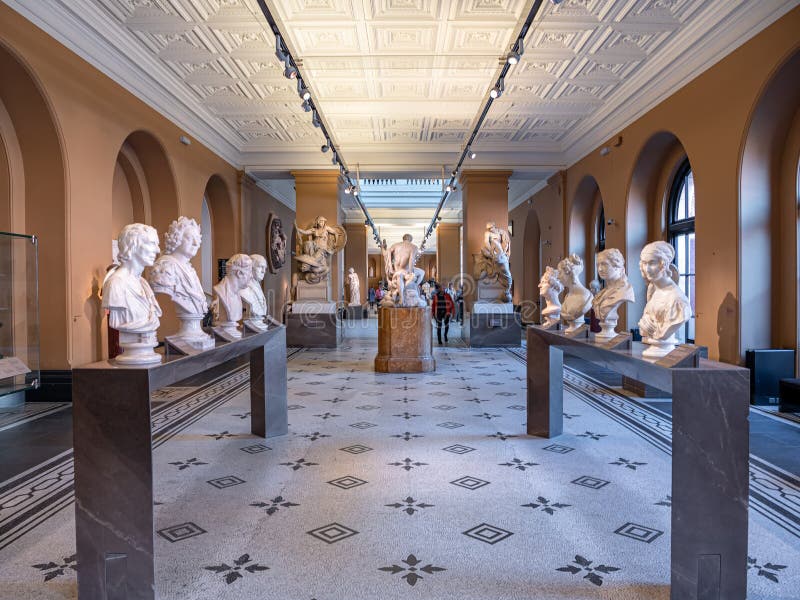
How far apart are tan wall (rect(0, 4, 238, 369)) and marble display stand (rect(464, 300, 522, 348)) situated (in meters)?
7.97

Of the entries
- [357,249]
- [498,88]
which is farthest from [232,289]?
[357,249]

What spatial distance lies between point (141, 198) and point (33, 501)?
749 cm

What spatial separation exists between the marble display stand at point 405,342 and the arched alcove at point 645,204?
13.5ft

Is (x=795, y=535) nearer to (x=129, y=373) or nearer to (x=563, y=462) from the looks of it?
(x=563, y=462)

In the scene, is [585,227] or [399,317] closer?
[399,317]

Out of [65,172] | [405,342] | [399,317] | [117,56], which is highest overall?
[117,56]

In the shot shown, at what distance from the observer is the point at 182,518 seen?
3.17 meters

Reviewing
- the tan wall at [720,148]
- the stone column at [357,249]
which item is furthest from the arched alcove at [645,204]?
the stone column at [357,249]

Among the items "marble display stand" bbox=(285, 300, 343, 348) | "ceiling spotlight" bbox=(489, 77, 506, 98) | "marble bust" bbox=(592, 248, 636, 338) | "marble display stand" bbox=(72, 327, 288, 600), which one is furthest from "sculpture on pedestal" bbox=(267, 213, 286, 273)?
"marble display stand" bbox=(72, 327, 288, 600)

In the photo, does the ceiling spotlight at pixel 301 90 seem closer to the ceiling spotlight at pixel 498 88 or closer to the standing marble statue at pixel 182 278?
the ceiling spotlight at pixel 498 88

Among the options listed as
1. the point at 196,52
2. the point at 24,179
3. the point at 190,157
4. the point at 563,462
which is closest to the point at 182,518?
the point at 563,462

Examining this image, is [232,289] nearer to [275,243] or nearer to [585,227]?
[585,227]

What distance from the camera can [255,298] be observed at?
497 cm

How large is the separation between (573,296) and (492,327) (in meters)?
7.61
